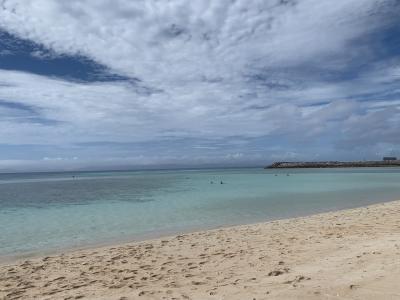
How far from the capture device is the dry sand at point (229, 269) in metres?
6.32

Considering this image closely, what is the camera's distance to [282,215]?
19125mm

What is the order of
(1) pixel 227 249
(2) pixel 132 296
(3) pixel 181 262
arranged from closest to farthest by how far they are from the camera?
(2) pixel 132 296 < (3) pixel 181 262 < (1) pixel 227 249

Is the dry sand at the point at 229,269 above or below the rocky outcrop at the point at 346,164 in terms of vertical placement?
below

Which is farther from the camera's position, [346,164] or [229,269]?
[346,164]

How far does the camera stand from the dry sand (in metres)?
6.32

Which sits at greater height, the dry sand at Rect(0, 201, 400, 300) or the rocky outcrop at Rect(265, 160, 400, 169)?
the rocky outcrop at Rect(265, 160, 400, 169)

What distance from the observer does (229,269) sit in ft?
26.6

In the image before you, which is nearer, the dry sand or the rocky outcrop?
the dry sand

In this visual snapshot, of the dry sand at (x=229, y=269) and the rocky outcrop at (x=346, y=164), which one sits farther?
the rocky outcrop at (x=346, y=164)

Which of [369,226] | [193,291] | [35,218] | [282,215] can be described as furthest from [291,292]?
[35,218]

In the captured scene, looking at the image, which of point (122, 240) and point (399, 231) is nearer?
point (399, 231)

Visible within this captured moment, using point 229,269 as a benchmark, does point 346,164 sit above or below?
above

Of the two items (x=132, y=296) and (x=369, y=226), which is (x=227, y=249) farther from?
(x=369, y=226)

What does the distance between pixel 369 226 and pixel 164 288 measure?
29.5ft
